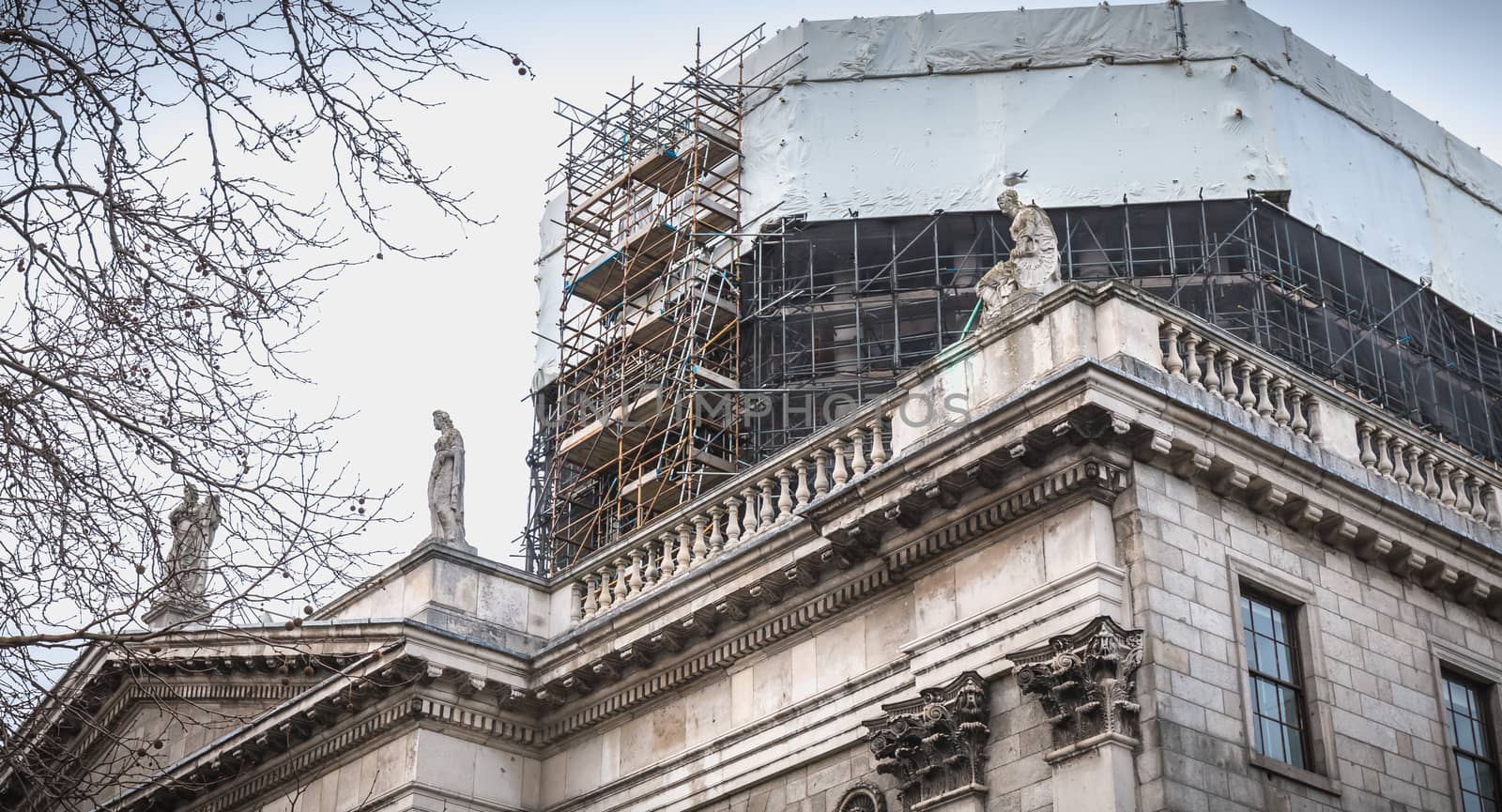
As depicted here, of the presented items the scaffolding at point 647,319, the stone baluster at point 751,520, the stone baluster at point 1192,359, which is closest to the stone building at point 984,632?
the stone baluster at point 1192,359

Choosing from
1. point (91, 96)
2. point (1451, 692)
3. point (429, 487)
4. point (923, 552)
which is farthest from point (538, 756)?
point (91, 96)

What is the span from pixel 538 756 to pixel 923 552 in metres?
6.55

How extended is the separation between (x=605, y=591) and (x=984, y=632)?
6426 mm

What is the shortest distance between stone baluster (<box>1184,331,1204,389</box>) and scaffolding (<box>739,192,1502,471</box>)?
10.9 m

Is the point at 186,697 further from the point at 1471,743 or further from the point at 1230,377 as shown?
the point at 1471,743

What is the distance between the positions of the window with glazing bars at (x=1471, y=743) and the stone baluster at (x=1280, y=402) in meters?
3.15

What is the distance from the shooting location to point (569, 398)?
36.7 m

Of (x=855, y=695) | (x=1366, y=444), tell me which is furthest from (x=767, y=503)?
(x=1366, y=444)

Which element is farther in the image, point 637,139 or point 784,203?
point 637,139

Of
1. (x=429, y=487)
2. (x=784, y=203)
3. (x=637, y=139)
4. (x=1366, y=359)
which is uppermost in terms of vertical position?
(x=637, y=139)

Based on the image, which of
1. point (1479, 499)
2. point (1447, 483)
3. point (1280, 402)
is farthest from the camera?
point (1479, 499)

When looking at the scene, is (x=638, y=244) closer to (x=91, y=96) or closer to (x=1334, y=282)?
(x=1334, y=282)

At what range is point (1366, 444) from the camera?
19.7 m

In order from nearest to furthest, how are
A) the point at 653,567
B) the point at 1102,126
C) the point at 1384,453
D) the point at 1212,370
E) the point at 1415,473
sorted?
1. the point at 1212,370
2. the point at 1384,453
3. the point at 1415,473
4. the point at 653,567
5. the point at 1102,126
